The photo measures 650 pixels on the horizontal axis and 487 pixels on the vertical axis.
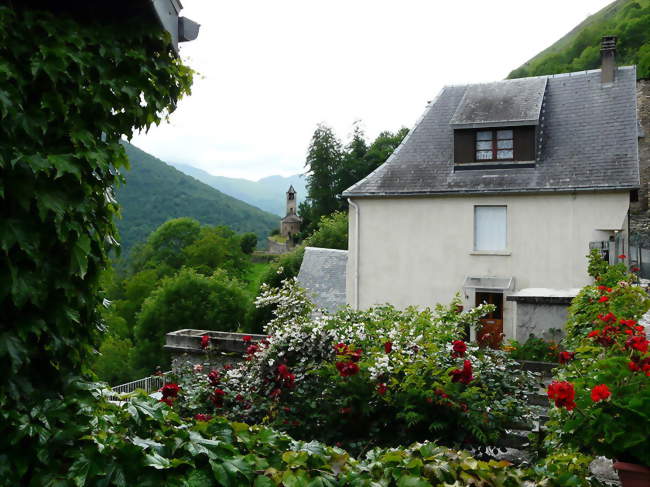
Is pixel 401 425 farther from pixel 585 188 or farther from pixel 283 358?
pixel 585 188

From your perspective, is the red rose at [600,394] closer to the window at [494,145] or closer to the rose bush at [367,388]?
the rose bush at [367,388]

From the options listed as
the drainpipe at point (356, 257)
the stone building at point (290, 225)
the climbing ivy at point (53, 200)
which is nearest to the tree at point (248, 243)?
the stone building at point (290, 225)

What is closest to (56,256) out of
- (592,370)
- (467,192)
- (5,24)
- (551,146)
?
(5,24)

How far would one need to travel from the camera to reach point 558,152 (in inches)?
656

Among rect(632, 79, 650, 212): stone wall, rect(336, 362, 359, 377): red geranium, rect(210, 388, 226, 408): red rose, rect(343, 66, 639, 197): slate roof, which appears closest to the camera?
rect(336, 362, 359, 377): red geranium

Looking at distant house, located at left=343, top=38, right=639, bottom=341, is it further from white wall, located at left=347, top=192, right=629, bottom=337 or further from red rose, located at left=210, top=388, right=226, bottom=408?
red rose, located at left=210, top=388, right=226, bottom=408

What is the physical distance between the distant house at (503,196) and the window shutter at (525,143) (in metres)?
0.03

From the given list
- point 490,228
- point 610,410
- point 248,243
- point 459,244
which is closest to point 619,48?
point 248,243

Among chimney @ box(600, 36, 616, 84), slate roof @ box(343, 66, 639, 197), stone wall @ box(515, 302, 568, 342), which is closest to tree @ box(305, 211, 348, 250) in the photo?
slate roof @ box(343, 66, 639, 197)

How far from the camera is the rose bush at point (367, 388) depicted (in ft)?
15.3

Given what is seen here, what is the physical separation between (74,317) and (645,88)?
44743mm

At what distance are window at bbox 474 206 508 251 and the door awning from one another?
0.91 m

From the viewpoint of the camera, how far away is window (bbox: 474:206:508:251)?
16781mm

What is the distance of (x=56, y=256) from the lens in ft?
8.91
